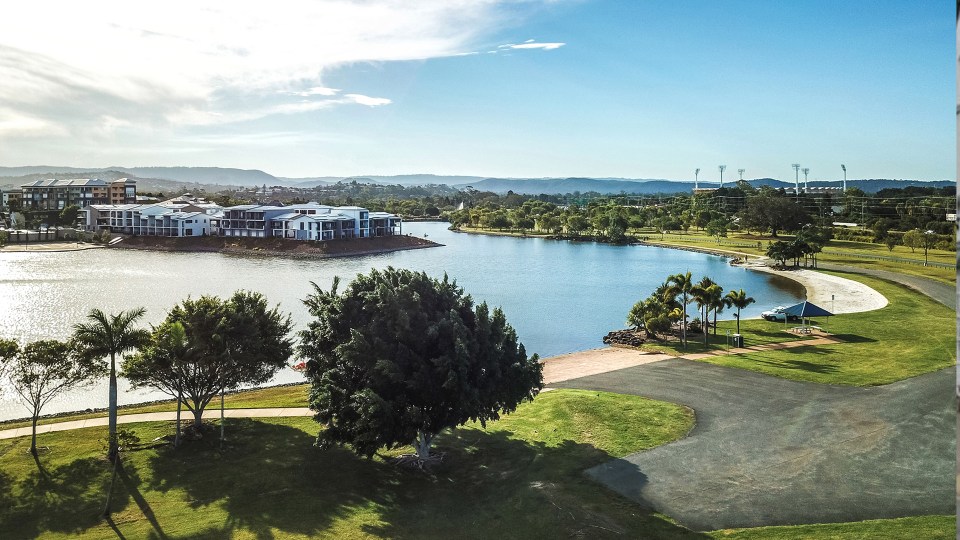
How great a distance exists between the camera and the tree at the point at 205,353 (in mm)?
25578

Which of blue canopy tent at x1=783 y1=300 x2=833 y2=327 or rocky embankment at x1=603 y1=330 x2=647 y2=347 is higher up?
blue canopy tent at x1=783 y1=300 x2=833 y2=327

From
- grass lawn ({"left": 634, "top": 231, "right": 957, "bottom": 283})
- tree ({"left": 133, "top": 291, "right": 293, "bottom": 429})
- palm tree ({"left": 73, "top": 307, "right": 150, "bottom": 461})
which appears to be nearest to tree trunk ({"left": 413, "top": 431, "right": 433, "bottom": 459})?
tree ({"left": 133, "top": 291, "right": 293, "bottom": 429})

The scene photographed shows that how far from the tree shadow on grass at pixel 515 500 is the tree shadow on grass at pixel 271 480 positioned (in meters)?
1.57

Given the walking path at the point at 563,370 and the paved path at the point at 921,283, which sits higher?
the paved path at the point at 921,283

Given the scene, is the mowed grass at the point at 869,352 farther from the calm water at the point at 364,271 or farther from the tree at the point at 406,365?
the tree at the point at 406,365

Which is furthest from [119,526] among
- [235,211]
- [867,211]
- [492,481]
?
[867,211]

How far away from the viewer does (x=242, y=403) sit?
33.2 m

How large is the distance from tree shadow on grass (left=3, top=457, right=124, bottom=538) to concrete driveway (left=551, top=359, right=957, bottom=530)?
53.6ft

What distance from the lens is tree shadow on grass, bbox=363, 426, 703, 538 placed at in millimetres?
19703

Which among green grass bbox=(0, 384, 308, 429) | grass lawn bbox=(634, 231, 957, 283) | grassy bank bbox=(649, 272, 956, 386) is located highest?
grass lawn bbox=(634, 231, 957, 283)

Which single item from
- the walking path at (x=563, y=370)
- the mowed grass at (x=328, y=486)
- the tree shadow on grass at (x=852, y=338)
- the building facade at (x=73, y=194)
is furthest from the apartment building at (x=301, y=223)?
the mowed grass at (x=328, y=486)

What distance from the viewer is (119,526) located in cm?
1975

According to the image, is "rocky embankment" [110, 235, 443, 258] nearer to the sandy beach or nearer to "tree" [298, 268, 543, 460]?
the sandy beach

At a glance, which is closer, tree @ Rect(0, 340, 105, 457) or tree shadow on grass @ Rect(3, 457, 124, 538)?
tree shadow on grass @ Rect(3, 457, 124, 538)
